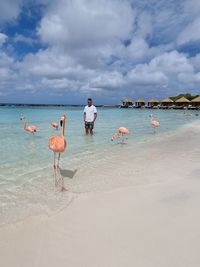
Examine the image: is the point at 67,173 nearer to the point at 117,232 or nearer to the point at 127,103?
the point at 117,232

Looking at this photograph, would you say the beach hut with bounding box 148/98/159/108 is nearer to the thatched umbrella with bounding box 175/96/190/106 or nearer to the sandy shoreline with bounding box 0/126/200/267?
the thatched umbrella with bounding box 175/96/190/106

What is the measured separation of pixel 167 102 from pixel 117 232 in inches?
3094

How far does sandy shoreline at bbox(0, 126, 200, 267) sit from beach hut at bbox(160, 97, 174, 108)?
7516cm

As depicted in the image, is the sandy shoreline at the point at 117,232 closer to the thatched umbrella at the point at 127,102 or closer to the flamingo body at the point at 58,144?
the flamingo body at the point at 58,144

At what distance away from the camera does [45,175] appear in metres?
5.51

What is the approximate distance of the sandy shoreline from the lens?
8.21ft

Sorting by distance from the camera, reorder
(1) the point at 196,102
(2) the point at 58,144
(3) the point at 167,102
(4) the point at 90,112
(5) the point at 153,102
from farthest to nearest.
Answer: (5) the point at 153,102 < (3) the point at 167,102 < (1) the point at 196,102 < (4) the point at 90,112 < (2) the point at 58,144

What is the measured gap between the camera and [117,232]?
2.97 metres

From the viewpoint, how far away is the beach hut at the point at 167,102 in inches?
3009

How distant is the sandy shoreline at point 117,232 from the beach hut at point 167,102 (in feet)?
247

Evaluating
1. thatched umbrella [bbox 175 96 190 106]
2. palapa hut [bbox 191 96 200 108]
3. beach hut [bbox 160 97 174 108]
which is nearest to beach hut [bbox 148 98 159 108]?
beach hut [bbox 160 97 174 108]

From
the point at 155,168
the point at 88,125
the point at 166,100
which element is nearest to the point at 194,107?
the point at 166,100

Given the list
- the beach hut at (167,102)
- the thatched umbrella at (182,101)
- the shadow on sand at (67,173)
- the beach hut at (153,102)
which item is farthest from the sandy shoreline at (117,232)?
the beach hut at (153,102)

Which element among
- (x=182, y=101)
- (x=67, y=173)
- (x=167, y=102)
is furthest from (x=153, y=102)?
(x=67, y=173)
